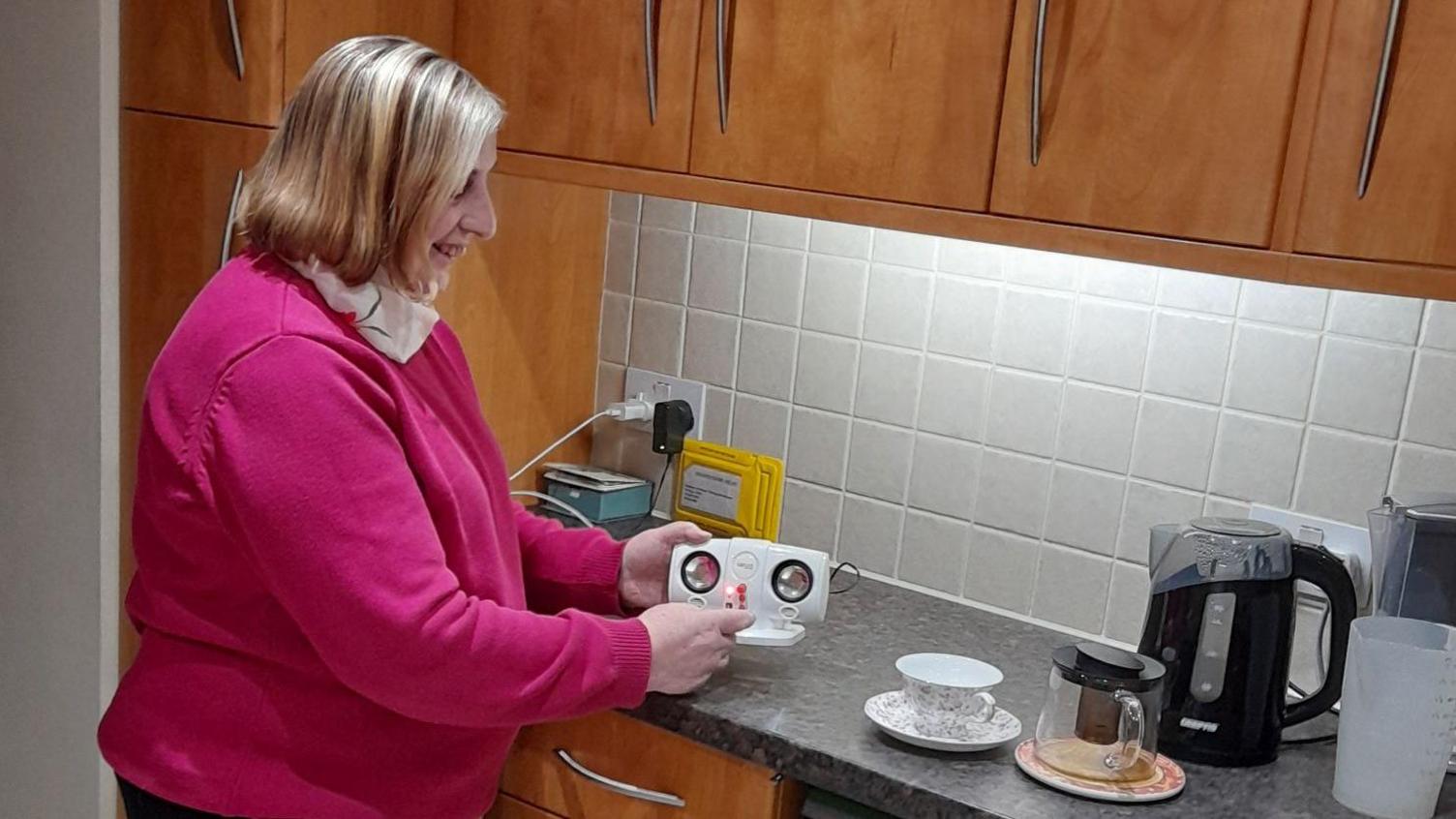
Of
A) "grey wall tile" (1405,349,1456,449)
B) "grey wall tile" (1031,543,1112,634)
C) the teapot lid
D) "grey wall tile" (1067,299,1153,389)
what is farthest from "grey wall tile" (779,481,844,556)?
"grey wall tile" (1405,349,1456,449)

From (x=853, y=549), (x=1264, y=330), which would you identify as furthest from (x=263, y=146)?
(x=1264, y=330)

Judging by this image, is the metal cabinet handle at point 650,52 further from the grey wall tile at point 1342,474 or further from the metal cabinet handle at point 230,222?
the grey wall tile at point 1342,474

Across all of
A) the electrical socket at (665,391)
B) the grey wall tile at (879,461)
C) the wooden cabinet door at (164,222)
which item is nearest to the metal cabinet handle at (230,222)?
the wooden cabinet door at (164,222)

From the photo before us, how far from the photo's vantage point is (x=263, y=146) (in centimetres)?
184

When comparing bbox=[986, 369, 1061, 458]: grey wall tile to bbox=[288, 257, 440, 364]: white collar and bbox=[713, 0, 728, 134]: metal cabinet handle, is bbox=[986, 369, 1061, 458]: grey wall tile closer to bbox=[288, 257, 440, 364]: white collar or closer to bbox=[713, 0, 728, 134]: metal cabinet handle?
bbox=[713, 0, 728, 134]: metal cabinet handle

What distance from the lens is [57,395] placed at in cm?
208

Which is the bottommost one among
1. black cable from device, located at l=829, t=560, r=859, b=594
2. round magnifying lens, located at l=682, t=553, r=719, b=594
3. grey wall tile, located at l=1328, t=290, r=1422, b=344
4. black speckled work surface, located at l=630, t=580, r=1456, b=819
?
black speckled work surface, located at l=630, t=580, r=1456, b=819

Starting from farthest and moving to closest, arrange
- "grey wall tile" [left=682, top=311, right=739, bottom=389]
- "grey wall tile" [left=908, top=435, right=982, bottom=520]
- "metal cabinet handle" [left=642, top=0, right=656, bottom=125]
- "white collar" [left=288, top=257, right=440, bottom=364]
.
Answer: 1. "grey wall tile" [left=682, top=311, right=739, bottom=389]
2. "grey wall tile" [left=908, top=435, right=982, bottom=520]
3. "metal cabinet handle" [left=642, top=0, right=656, bottom=125]
4. "white collar" [left=288, top=257, right=440, bottom=364]

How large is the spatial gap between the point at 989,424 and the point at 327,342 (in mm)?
981

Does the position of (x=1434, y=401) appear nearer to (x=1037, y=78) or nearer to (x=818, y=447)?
(x=1037, y=78)

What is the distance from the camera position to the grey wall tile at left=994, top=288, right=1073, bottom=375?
1.92 meters

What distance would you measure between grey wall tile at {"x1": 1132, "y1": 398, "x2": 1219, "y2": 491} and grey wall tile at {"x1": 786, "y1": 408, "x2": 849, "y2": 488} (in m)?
0.44

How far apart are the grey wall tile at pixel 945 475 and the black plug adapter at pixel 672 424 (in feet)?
1.29

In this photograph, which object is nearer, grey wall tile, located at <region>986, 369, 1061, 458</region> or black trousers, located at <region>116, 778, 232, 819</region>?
black trousers, located at <region>116, 778, 232, 819</region>
